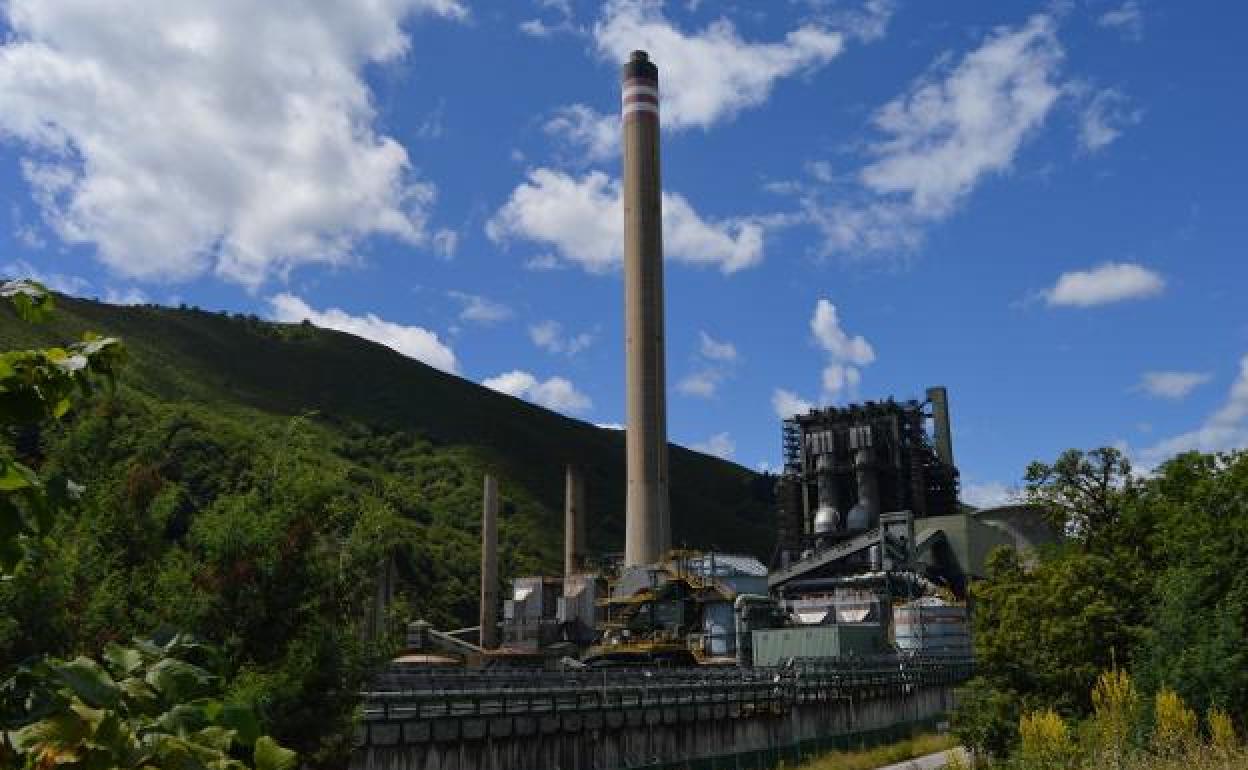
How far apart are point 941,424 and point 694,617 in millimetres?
42979

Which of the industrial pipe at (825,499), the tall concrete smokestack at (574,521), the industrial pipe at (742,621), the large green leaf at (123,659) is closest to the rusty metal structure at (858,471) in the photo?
the industrial pipe at (825,499)

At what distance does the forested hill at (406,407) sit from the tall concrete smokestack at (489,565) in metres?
38.2

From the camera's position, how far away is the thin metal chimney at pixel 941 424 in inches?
4146

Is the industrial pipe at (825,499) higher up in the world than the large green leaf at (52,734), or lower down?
higher up

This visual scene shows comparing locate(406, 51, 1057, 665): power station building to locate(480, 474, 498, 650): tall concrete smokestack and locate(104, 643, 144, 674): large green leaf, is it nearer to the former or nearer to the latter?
locate(480, 474, 498, 650): tall concrete smokestack

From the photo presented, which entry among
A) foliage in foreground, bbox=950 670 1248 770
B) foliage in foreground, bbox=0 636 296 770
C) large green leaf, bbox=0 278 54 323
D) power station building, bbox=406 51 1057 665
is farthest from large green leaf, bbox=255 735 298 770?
power station building, bbox=406 51 1057 665

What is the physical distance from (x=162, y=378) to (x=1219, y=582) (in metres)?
129

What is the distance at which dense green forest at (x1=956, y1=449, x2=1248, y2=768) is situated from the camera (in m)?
23.0

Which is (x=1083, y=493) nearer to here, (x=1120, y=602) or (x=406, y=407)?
(x=1120, y=602)

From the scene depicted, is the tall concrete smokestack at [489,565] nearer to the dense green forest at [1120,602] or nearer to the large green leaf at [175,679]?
the dense green forest at [1120,602]

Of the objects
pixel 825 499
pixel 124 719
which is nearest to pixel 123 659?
pixel 124 719

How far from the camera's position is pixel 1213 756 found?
1335cm

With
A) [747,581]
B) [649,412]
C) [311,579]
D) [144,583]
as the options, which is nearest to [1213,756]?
[311,579]

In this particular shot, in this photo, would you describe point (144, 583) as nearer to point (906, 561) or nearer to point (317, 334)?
point (906, 561)
